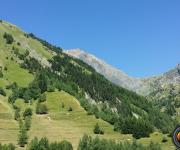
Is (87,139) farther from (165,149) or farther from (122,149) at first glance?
(165,149)

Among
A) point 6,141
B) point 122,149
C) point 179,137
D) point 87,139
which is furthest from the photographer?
point 6,141

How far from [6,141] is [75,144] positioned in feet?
101

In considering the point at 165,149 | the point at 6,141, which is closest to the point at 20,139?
the point at 6,141

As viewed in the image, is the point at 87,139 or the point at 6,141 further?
the point at 6,141

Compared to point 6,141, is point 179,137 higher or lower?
lower

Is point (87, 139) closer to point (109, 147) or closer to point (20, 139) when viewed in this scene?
point (109, 147)

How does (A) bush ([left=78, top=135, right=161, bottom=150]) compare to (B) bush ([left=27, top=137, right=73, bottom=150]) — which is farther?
(B) bush ([left=27, top=137, right=73, bottom=150])

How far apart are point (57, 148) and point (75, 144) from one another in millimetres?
22296

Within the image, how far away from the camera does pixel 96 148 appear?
172 meters

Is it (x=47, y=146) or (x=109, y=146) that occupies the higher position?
(x=47, y=146)

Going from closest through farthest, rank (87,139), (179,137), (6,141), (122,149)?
(179,137), (122,149), (87,139), (6,141)

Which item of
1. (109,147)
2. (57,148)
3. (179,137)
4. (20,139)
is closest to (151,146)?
(109,147)

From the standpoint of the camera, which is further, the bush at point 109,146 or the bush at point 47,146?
the bush at point 47,146

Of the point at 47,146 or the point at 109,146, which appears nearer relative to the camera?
the point at 109,146
